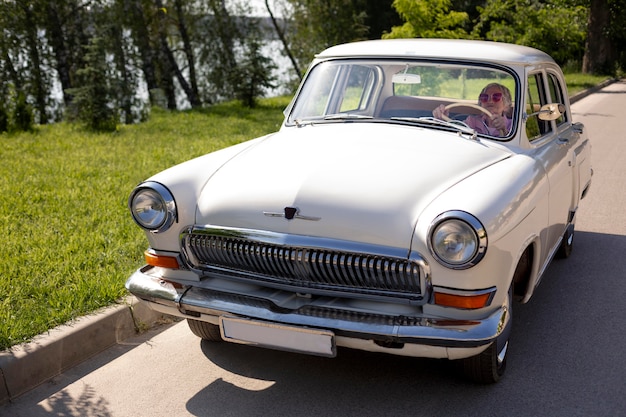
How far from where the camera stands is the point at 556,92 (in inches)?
215

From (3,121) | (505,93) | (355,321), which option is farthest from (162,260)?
(3,121)

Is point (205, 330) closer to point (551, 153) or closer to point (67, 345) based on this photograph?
point (67, 345)

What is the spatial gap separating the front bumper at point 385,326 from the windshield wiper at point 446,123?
120 cm

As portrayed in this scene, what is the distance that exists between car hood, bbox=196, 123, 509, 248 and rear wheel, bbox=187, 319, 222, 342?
71cm

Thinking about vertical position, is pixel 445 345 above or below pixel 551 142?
below

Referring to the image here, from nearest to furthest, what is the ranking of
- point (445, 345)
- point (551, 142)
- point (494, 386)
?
point (445, 345) < point (494, 386) < point (551, 142)

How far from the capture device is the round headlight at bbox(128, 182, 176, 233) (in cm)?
379

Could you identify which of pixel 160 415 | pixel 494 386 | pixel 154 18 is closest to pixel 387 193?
pixel 494 386

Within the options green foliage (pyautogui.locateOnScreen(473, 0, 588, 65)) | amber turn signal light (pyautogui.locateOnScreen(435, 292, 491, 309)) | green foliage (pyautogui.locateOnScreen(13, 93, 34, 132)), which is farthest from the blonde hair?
green foliage (pyautogui.locateOnScreen(473, 0, 588, 65))

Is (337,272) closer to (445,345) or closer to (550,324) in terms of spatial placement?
(445,345)

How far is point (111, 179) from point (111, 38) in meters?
17.2

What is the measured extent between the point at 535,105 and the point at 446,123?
0.75 metres

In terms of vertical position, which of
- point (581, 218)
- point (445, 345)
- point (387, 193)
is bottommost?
point (581, 218)

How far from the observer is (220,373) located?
12.8ft
